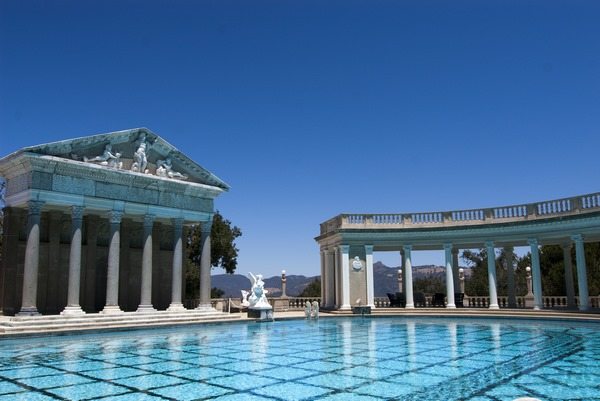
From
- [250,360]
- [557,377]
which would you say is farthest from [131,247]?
[557,377]

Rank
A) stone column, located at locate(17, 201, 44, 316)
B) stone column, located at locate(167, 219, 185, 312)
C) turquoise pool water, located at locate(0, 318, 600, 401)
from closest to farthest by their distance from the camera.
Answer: turquoise pool water, located at locate(0, 318, 600, 401), stone column, located at locate(17, 201, 44, 316), stone column, located at locate(167, 219, 185, 312)

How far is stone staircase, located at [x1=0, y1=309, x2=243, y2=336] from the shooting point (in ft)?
66.2

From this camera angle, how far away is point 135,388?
9891mm

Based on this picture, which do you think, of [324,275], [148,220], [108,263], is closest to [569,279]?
[324,275]

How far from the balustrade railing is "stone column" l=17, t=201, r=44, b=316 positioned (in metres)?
17.9

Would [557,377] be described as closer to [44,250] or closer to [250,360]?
[250,360]

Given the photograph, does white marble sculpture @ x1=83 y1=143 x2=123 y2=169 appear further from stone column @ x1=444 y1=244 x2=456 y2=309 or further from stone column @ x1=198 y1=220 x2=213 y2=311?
stone column @ x1=444 y1=244 x2=456 y2=309

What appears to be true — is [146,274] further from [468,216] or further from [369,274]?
[468,216]

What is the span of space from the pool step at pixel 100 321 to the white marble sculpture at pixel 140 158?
7.22 metres

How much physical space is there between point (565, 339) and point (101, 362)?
15.0m

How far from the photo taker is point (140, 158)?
85.9 ft

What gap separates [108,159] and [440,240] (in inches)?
806

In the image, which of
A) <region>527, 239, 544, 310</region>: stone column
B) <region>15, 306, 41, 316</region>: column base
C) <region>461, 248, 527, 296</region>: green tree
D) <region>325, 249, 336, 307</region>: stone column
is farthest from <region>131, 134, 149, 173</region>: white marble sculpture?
<region>461, 248, 527, 296</region>: green tree

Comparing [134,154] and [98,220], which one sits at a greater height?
[134,154]
